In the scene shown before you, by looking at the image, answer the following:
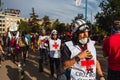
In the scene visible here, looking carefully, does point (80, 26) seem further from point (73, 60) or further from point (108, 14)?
point (108, 14)

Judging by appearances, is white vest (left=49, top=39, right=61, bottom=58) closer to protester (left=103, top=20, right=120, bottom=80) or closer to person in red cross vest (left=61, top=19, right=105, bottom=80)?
protester (left=103, top=20, right=120, bottom=80)

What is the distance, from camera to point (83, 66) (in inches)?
207

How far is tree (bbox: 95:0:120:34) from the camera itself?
39.8 metres

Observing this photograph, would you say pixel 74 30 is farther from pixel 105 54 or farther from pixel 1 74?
pixel 1 74

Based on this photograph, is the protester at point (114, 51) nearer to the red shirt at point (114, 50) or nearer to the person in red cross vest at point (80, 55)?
the red shirt at point (114, 50)

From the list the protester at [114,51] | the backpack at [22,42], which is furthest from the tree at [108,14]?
the protester at [114,51]

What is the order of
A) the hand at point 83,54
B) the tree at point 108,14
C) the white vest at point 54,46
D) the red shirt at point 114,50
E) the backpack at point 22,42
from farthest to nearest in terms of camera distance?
the tree at point 108,14
the backpack at point 22,42
the white vest at point 54,46
the red shirt at point 114,50
the hand at point 83,54

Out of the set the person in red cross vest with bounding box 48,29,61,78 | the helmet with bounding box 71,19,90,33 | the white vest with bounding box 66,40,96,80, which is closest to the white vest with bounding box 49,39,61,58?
the person in red cross vest with bounding box 48,29,61,78

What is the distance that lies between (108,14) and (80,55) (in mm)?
39191

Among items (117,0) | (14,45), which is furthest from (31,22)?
(14,45)

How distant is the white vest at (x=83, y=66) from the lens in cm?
520

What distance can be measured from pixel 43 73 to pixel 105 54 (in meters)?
7.92

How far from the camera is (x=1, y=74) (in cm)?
1494

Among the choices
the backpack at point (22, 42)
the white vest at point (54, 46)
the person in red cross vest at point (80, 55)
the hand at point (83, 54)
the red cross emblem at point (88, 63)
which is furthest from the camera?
the backpack at point (22, 42)
